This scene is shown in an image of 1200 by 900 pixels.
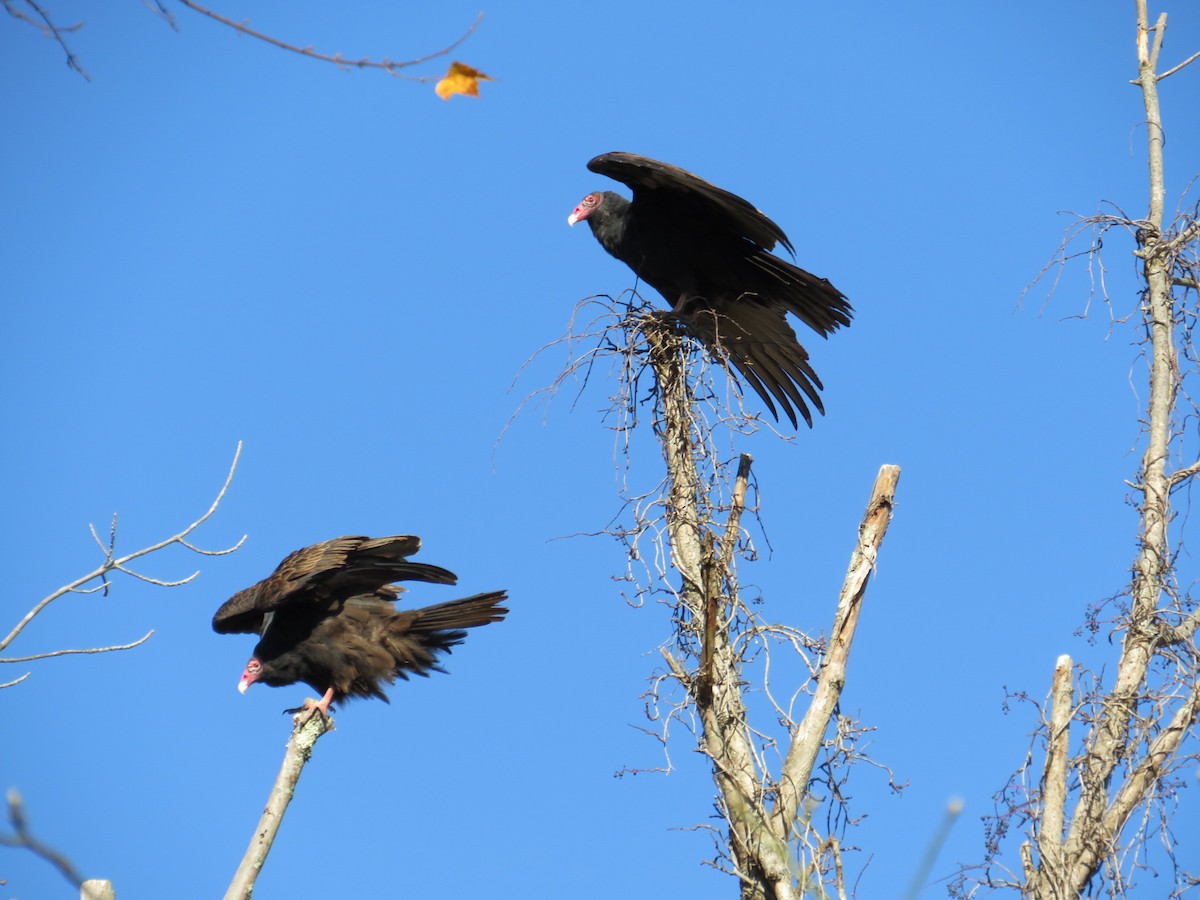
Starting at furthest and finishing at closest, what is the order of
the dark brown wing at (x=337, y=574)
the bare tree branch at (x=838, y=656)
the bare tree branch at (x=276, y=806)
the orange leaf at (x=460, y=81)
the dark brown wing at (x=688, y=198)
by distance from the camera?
the dark brown wing at (x=337, y=574), the dark brown wing at (x=688, y=198), the bare tree branch at (x=838, y=656), the bare tree branch at (x=276, y=806), the orange leaf at (x=460, y=81)

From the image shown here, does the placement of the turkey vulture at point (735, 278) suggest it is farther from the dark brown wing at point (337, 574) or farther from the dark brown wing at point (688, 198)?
the dark brown wing at point (337, 574)

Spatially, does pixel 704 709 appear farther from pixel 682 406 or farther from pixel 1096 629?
pixel 1096 629

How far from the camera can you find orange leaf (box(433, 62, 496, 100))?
2027 mm

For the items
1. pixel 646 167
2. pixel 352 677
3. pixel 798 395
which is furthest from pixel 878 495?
pixel 352 677

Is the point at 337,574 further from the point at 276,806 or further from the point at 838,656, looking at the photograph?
the point at 838,656

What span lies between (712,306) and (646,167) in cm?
59

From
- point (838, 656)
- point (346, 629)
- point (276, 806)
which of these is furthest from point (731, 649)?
point (346, 629)

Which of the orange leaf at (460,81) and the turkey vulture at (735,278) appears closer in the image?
the orange leaf at (460,81)

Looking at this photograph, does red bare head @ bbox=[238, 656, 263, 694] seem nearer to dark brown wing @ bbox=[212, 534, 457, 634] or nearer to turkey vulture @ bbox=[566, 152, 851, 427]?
dark brown wing @ bbox=[212, 534, 457, 634]

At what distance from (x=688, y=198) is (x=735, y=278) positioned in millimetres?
355

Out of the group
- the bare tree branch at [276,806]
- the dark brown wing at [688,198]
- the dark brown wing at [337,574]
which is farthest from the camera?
the dark brown wing at [337,574]

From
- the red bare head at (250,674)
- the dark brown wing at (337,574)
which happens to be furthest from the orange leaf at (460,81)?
the red bare head at (250,674)

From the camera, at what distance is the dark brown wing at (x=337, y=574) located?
523cm

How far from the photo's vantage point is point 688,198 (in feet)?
16.4
